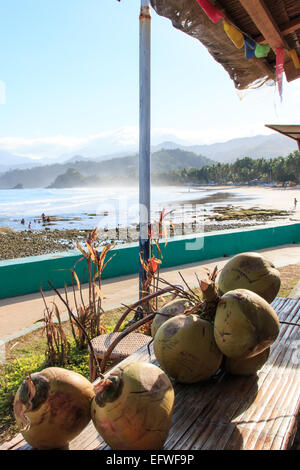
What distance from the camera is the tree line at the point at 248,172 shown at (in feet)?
195

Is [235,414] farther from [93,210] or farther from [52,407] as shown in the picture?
[93,210]

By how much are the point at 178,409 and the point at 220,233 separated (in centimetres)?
643

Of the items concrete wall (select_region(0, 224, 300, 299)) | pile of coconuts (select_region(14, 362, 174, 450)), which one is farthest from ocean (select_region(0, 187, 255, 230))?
pile of coconuts (select_region(14, 362, 174, 450))

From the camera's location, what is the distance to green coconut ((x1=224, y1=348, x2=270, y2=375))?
30.8 inches

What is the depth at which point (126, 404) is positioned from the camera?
1.73ft

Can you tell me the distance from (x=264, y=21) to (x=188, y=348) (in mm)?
1977

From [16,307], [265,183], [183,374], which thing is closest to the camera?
[183,374]

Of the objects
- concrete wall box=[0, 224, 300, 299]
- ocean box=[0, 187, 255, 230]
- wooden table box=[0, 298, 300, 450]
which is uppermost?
wooden table box=[0, 298, 300, 450]

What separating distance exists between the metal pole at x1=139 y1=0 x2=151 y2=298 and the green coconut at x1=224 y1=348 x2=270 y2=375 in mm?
2240

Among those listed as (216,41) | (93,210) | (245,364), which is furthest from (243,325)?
(93,210)

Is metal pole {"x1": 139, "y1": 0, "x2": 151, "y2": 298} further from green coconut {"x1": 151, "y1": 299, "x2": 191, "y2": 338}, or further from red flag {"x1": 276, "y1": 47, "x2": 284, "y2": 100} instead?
green coconut {"x1": 151, "y1": 299, "x2": 191, "y2": 338}

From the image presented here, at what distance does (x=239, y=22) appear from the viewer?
2.25 metres

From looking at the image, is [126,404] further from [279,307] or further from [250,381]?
[279,307]

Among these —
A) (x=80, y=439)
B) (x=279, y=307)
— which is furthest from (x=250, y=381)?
(x=279, y=307)
